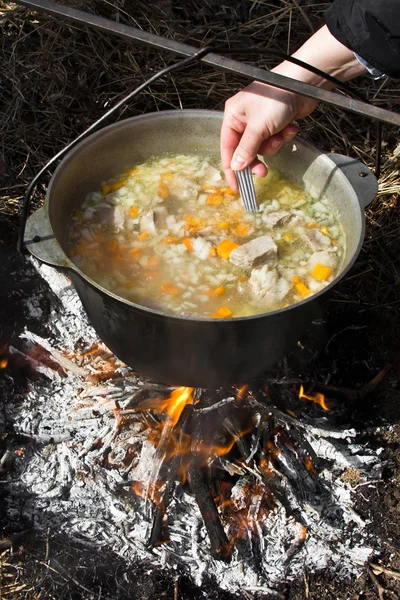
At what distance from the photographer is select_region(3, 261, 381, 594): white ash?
249 cm

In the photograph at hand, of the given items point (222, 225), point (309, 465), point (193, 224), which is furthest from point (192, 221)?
point (309, 465)

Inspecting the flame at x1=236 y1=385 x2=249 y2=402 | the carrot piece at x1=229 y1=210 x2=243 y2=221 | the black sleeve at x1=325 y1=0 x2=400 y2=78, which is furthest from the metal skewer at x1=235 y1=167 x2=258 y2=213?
the flame at x1=236 y1=385 x2=249 y2=402

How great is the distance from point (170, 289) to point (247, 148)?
2.22 feet

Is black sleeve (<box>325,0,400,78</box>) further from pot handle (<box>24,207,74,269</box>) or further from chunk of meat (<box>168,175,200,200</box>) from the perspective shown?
pot handle (<box>24,207,74,269</box>)

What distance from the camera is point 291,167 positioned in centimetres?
276

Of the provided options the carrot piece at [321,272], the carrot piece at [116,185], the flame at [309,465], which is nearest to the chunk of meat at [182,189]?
the carrot piece at [116,185]

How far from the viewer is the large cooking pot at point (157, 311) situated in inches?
78.5

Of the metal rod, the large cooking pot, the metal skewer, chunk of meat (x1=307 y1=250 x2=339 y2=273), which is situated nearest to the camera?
the metal rod

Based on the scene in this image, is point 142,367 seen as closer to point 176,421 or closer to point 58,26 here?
point 176,421

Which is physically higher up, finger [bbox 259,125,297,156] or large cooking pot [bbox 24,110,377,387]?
finger [bbox 259,125,297,156]

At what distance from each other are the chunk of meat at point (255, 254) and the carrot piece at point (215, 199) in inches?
15.1

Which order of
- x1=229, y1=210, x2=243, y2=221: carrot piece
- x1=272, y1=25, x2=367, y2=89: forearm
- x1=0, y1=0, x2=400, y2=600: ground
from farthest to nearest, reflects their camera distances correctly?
x1=0, y1=0, x2=400, y2=600: ground
x1=229, y1=210, x2=243, y2=221: carrot piece
x1=272, y1=25, x2=367, y2=89: forearm

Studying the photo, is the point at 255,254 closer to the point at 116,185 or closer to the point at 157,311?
the point at 157,311

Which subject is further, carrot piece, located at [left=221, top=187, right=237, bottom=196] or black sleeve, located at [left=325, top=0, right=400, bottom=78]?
carrot piece, located at [left=221, top=187, right=237, bottom=196]
